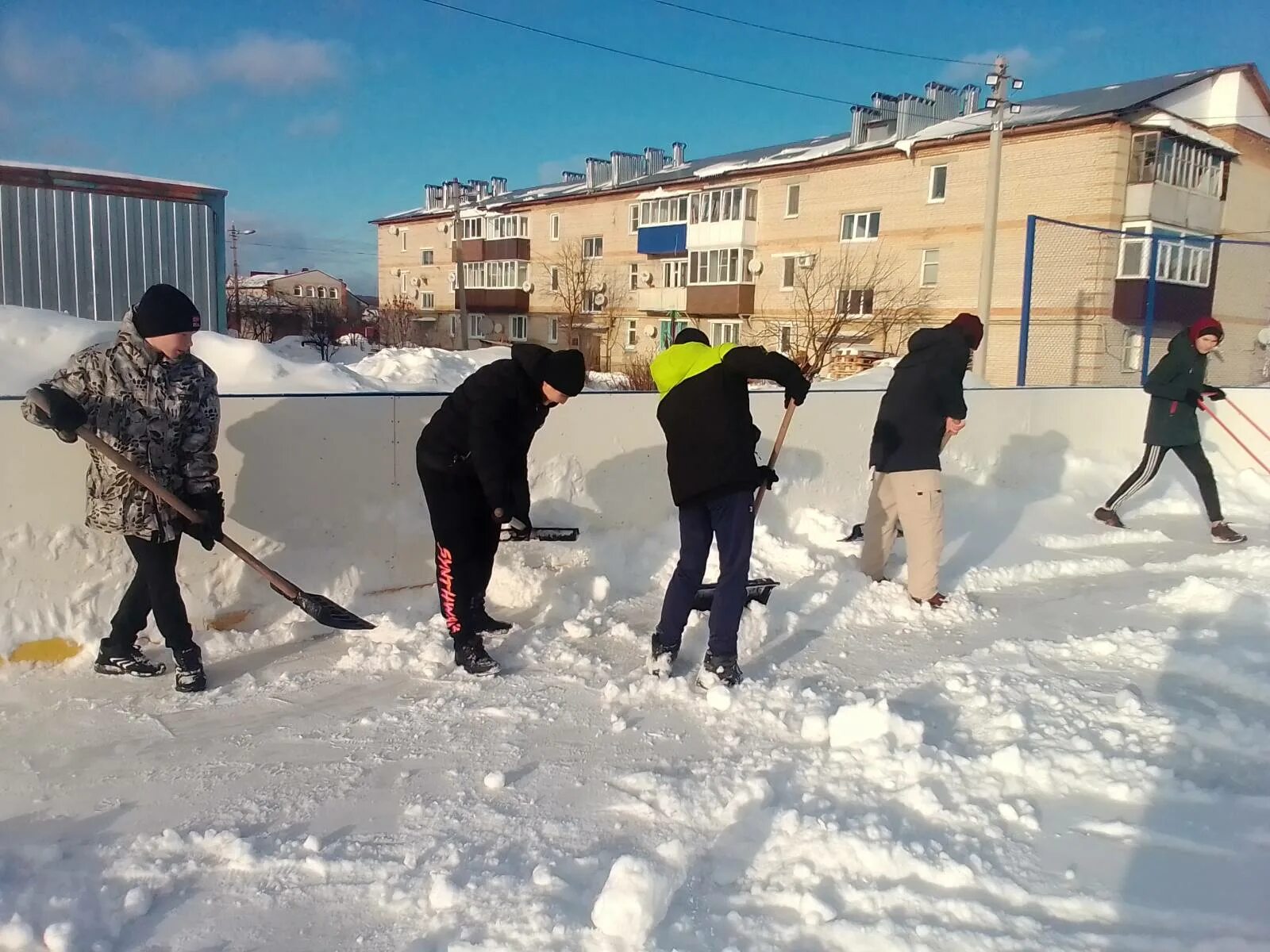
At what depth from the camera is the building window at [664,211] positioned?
37.1m

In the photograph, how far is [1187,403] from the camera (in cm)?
680

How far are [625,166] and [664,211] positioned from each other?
232 inches

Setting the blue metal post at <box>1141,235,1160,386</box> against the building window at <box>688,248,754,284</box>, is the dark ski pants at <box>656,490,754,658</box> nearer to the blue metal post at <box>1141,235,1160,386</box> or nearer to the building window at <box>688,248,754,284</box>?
the blue metal post at <box>1141,235,1160,386</box>

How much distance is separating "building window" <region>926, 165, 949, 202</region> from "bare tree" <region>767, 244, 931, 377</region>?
6.92 feet

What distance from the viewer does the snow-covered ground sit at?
2.28 meters

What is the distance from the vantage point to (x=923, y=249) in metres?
28.6

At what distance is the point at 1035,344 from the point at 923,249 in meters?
19.8

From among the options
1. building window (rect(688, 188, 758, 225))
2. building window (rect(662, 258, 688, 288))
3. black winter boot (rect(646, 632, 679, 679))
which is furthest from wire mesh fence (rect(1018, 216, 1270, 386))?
building window (rect(662, 258, 688, 288))

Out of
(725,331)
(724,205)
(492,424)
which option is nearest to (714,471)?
(492,424)

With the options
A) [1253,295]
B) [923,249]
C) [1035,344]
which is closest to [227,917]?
[1035,344]

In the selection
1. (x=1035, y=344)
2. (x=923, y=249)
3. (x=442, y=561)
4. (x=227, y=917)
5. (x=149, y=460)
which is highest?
(x=923, y=249)

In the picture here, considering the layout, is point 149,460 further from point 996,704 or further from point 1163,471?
point 1163,471

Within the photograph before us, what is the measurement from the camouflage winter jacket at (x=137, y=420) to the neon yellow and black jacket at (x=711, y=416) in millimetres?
1900

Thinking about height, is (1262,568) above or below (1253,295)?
below
